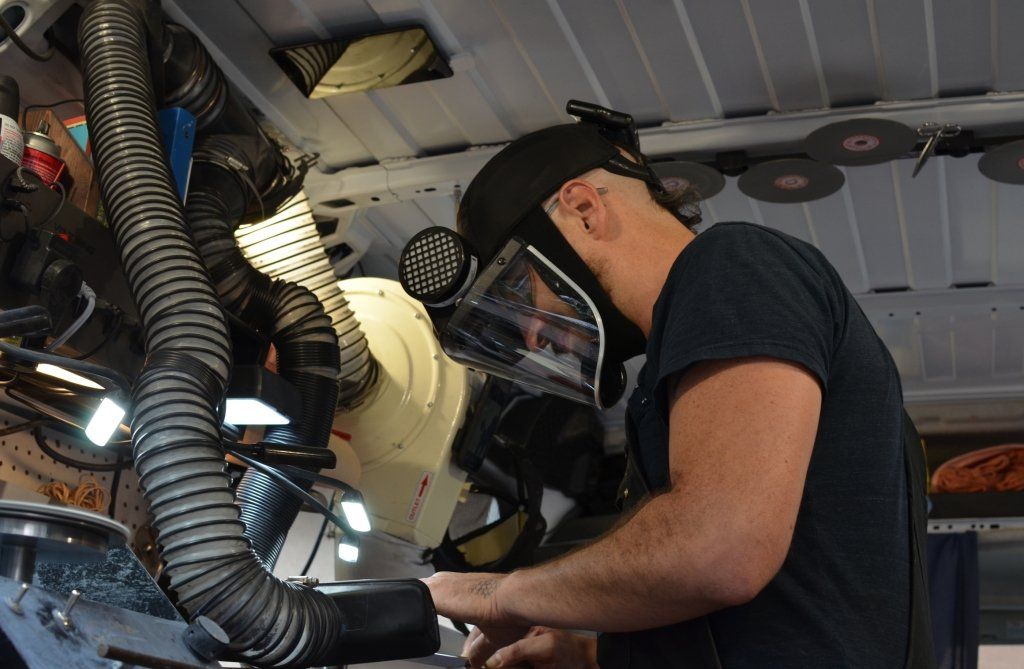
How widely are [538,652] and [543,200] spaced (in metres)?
0.84

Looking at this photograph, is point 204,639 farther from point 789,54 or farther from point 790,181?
point 790,181

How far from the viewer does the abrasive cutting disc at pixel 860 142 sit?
3740 millimetres

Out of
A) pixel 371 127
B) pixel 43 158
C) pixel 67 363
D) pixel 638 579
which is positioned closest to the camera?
pixel 638 579

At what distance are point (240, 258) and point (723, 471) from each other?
67.7 inches

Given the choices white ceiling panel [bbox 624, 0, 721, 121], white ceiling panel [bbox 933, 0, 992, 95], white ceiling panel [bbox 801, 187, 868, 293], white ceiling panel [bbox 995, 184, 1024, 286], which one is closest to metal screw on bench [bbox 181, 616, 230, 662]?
white ceiling panel [bbox 624, 0, 721, 121]

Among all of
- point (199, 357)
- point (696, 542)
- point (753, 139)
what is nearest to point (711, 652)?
point (696, 542)

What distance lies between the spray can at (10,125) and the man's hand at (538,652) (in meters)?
1.36

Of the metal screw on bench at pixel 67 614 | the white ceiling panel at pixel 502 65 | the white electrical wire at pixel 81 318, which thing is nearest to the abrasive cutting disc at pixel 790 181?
the white ceiling panel at pixel 502 65

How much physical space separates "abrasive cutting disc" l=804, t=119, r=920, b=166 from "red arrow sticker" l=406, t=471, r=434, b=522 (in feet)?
5.85

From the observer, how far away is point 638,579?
57.2 inches

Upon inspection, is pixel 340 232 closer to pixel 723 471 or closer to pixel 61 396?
pixel 61 396

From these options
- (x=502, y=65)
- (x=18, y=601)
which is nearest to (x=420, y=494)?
(x=502, y=65)

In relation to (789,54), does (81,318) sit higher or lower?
higher

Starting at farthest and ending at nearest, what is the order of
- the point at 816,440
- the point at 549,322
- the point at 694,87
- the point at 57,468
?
1. the point at 694,87
2. the point at 57,468
3. the point at 549,322
4. the point at 816,440
